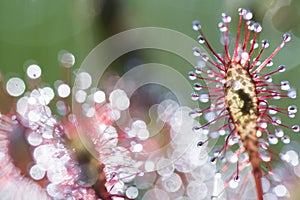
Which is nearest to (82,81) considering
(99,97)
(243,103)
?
(99,97)

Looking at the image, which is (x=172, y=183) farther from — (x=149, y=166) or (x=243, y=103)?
(x=243, y=103)

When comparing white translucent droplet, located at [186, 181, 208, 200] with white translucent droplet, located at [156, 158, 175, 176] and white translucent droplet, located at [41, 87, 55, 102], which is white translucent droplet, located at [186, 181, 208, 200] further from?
white translucent droplet, located at [41, 87, 55, 102]

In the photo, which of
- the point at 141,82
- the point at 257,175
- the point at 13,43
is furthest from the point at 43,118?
the point at 13,43

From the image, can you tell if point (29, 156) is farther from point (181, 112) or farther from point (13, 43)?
point (13, 43)

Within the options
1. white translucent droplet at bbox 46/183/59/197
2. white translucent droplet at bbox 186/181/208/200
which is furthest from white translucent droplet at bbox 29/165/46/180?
white translucent droplet at bbox 186/181/208/200

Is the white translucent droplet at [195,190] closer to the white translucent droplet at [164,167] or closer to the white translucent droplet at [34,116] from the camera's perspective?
the white translucent droplet at [164,167]
